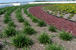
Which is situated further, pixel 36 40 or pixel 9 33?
pixel 9 33

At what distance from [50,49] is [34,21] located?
401cm

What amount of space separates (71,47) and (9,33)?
235 cm

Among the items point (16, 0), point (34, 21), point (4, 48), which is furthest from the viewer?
point (16, 0)

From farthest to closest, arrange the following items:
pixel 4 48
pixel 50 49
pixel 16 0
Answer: pixel 16 0 < pixel 4 48 < pixel 50 49

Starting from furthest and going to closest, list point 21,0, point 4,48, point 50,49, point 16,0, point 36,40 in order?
point 21,0
point 16,0
point 36,40
point 4,48
point 50,49

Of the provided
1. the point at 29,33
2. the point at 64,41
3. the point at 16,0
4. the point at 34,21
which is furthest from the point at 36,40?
the point at 16,0

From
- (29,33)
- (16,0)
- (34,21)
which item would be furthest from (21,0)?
(29,33)

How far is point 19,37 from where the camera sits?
347cm

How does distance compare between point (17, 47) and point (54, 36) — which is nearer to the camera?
point (17, 47)

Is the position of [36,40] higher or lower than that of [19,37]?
lower

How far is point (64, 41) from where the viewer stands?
3.86 meters

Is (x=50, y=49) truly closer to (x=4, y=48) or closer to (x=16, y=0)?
(x=4, y=48)

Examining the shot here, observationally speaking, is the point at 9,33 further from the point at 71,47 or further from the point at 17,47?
the point at 71,47

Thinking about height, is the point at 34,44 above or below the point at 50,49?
below
